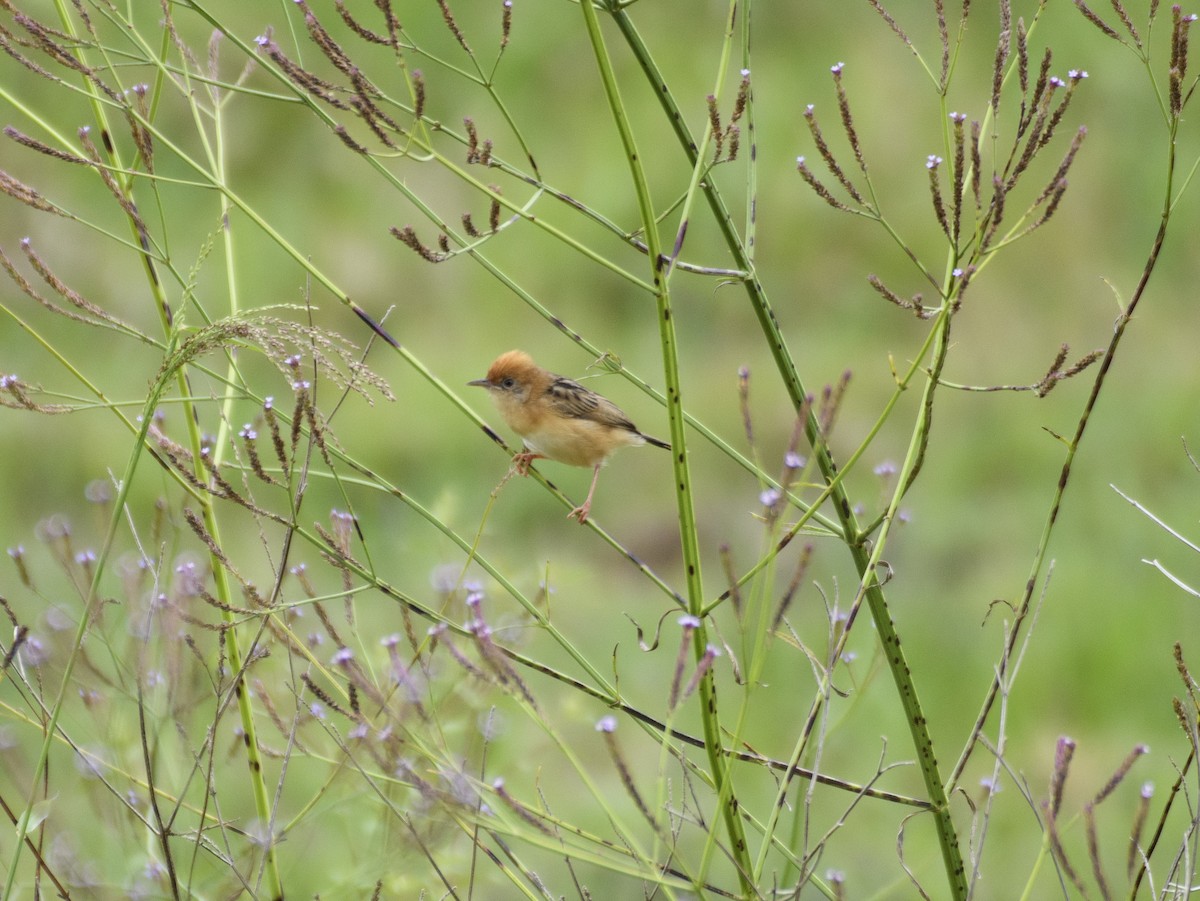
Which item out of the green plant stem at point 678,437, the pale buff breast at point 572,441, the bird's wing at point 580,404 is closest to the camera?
the green plant stem at point 678,437

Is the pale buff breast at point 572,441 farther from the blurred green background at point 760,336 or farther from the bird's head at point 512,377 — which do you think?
the blurred green background at point 760,336

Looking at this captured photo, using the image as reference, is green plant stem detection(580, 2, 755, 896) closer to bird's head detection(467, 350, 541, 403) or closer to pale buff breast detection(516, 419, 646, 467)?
pale buff breast detection(516, 419, 646, 467)

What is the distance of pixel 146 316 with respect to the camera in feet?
26.6

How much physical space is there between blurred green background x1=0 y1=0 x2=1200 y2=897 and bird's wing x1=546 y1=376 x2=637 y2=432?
164 cm

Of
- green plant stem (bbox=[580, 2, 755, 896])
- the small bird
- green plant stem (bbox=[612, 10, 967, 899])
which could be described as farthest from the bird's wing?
green plant stem (bbox=[580, 2, 755, 896])

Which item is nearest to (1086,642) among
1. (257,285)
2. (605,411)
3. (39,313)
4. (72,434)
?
(605,411)

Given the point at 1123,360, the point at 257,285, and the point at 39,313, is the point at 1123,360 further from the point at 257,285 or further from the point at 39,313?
the point at 39,313

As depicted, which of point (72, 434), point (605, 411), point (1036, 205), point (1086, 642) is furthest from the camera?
point (72, 434)

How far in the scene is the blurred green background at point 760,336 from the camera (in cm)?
635

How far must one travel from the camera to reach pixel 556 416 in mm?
4598

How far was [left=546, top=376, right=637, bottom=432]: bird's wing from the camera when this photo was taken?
466 cm

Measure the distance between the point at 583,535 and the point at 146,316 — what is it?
10.2 feet

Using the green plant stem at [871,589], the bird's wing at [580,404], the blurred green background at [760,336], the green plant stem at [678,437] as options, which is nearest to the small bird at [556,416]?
the bird's wing at [580,404]

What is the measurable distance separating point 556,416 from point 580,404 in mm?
124
